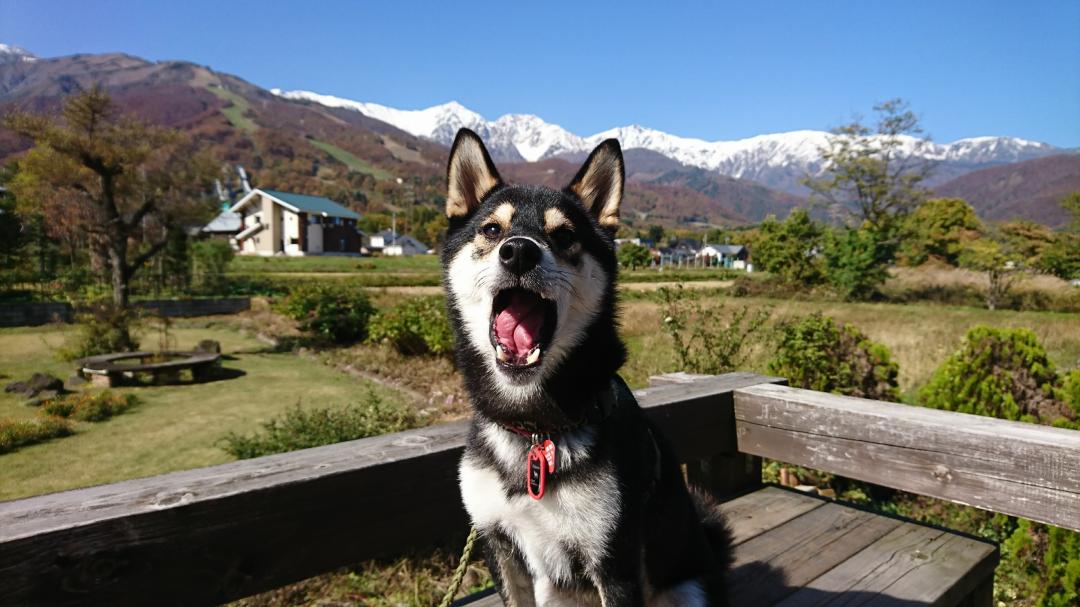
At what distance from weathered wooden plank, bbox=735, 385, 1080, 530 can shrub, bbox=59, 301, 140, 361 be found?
13805 millimetres

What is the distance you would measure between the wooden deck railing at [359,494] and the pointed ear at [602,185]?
3.18 feet

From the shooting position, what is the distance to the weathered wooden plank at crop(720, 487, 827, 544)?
2727 millimetres

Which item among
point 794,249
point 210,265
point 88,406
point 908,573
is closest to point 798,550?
point 908,573

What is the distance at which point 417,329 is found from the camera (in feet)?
40.0

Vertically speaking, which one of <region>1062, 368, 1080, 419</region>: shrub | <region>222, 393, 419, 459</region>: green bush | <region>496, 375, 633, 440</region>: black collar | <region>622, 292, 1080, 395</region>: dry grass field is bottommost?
<region>622, 292, 1080, 395</region>: dry grass field

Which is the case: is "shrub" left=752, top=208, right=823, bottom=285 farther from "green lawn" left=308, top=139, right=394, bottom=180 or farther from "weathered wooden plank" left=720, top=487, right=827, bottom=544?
"green lawn" left=308, top=139, right=394, bottom=180

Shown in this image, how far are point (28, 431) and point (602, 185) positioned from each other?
8927 millimetres

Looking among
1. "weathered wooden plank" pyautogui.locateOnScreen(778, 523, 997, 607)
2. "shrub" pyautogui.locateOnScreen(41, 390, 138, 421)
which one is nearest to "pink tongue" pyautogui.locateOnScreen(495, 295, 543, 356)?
"weathered wooden plank" pyautogui.locateOnScreen(778, 523, 997, 607)

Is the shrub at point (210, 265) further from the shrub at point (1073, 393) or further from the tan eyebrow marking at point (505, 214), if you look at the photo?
the shrub at point (1073, 393)

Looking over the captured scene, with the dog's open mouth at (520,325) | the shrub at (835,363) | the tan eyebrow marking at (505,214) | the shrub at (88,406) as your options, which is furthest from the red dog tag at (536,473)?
the shrub at (88,406)

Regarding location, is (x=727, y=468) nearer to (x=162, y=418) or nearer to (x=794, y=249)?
(x=162, y=418)

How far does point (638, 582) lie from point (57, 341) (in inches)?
688

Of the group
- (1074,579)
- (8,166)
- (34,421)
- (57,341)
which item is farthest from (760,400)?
(8,166)

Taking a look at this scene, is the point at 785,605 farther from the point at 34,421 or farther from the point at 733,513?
the point at 34,421
